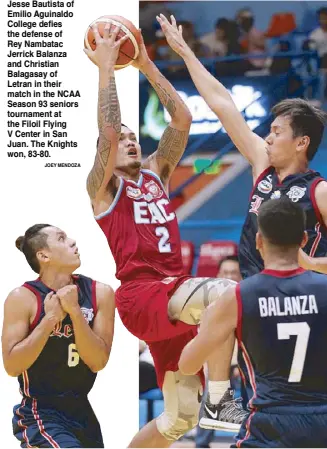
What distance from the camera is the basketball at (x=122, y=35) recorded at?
6.17 m

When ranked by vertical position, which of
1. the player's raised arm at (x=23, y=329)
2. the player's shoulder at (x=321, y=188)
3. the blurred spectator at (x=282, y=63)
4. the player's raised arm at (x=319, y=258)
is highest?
the blurred spectator at (x=282, y=63)

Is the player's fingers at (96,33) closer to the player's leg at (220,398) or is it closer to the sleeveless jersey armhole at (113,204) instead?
the sleeveless jersey armhole at (113,204)

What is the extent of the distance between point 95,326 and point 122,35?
1.91 meters

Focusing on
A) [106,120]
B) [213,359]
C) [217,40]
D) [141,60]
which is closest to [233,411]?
[213,359]

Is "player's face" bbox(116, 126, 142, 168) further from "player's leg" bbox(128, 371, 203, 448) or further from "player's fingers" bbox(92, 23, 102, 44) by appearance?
"player's leg" bbox(128, 371, 203, 448)

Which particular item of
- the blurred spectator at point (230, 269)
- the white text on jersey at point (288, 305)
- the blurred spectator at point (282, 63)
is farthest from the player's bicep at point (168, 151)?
the blurred spectator at point (282, 63)

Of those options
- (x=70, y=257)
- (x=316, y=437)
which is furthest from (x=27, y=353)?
(x=316, y=437)

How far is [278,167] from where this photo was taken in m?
6.07

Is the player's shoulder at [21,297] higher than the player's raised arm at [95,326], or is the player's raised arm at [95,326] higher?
the player's shoulder at [21,297]

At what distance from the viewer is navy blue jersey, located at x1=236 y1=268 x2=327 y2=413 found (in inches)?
169

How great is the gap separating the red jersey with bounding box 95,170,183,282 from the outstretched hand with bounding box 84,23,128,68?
79cm

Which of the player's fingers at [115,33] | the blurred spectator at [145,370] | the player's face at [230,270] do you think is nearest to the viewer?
the player's fingers at [115,33]

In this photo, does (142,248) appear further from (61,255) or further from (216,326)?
(216,326)

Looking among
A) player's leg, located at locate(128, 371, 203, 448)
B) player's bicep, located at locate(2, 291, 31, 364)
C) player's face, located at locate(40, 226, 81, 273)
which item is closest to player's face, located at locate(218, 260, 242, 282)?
player's leg, located at locate(128, 371, 203, 448)
